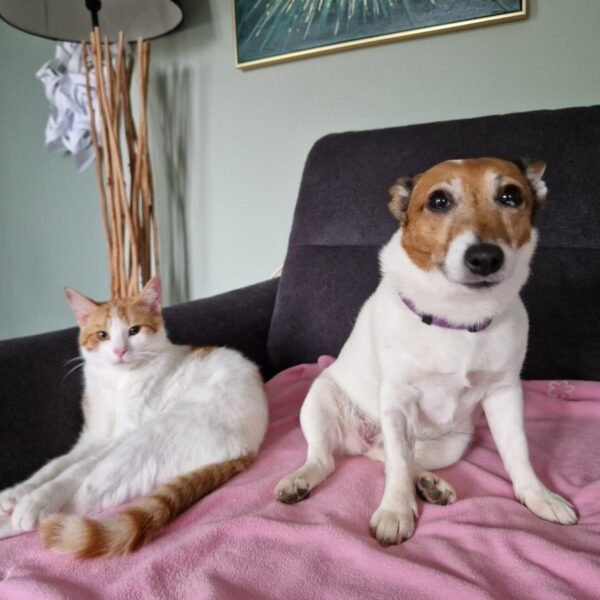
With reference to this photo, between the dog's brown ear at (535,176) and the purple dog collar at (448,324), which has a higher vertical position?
the dog's brown ear at (535,176)

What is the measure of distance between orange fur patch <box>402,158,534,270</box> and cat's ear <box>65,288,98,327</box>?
76cm

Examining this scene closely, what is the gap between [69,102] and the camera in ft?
7.02

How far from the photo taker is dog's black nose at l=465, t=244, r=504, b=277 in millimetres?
807

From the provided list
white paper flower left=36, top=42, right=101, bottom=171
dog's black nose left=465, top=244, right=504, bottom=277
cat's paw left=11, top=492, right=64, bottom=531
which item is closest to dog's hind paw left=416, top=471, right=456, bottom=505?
dog's black nose left=465, top=244, right=504, bottom=277

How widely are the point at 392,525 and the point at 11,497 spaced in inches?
25.8

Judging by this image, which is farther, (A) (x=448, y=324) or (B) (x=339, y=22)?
(B) (x=339, y=22)

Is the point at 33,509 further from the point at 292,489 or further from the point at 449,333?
the point at 449,333

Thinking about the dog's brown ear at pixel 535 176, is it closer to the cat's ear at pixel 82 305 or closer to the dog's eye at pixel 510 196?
the dog's eye at pixel 510 196

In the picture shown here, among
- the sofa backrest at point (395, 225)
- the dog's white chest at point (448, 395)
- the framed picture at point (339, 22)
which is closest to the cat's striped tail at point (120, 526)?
the dog's white chest at point (448, 395)

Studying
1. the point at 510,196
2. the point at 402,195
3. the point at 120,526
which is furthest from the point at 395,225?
the point at 120,526

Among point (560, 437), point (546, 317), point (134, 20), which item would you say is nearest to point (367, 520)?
point (560, 437)

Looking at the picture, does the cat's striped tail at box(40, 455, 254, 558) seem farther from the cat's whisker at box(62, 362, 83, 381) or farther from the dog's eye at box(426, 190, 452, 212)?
the dog's eye at box(426, 190, 452, 212)

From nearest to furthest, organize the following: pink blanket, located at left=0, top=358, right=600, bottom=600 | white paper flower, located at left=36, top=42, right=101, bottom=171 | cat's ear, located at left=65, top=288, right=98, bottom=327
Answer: pink blanket, located at left=0, top=358, right=600, bottom=600, cat's ear, located at left=65, top=288, right=98, bottom=327, white paper flower, located at left=36, top=42, right=101, bottom=171

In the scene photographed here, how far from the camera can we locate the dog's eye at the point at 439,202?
92 centimetres
